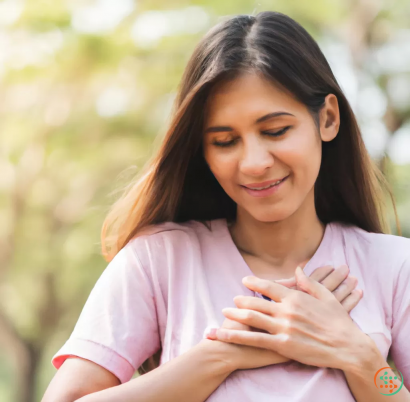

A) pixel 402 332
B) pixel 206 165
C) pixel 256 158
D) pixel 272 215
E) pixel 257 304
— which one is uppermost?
pixel 206 165

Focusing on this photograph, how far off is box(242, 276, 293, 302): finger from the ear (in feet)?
1.57

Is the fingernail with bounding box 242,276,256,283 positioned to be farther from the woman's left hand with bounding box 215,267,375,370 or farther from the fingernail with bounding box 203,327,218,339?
the fingernail with bounding box 203,327,218,339

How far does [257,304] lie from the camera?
1.56 meters

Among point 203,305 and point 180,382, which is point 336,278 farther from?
point 180,382

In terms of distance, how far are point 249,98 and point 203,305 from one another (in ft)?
1.83

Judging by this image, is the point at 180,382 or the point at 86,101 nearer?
the point at 180,382

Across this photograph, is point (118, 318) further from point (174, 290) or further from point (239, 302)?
point (239, 302)

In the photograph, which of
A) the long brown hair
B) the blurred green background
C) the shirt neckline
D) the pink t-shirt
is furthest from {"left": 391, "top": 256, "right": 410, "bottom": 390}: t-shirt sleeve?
the blurred green background

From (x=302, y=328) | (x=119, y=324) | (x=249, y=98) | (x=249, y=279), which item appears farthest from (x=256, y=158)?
(x=119, y=324)

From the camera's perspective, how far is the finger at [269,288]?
1.59 metres

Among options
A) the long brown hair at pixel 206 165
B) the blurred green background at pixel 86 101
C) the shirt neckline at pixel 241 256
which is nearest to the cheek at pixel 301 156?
the long brown hair at pixel 206 165

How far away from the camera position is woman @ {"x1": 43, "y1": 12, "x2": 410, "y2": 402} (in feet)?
4.90

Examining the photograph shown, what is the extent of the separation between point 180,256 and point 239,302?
0.27 m

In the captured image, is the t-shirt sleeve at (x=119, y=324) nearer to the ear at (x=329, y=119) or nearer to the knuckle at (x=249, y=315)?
the knuckle at (x=249, y=315)
